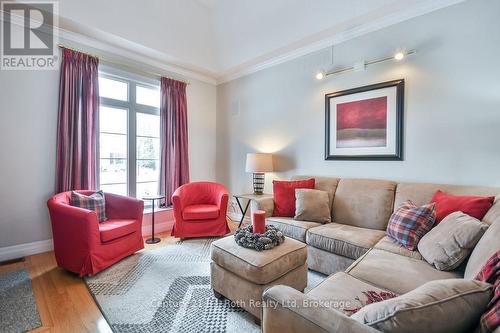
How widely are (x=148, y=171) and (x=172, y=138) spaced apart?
691 millimetres

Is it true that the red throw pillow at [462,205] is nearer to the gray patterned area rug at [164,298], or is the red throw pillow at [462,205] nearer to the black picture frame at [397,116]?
the black picture frame at [397,116]

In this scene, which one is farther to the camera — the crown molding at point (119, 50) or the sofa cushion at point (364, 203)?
the crown molding at point (119, 50)

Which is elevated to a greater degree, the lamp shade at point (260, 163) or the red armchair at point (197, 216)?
the lamp shade at point (260, 163)

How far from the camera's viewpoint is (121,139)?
3.73 meters

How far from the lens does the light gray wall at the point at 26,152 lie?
2.76m

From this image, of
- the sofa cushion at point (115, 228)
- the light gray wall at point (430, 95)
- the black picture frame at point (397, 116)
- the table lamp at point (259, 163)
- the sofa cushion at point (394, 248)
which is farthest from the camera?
the table lamp at point (259, 163)

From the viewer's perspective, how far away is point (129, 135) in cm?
378

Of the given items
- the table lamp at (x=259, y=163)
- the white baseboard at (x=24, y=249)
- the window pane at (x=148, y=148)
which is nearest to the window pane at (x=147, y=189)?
the window pane at (x=148, y=148)

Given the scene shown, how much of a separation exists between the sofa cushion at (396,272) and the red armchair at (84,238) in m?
2.35

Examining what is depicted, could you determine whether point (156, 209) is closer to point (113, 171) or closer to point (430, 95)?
point (113, 171)

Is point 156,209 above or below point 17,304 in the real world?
above

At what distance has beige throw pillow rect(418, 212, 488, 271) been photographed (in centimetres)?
153

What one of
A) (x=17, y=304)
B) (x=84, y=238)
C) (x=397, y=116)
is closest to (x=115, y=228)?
(x=84, y=238)

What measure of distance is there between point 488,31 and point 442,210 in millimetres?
1756
